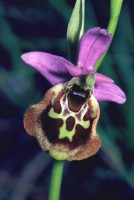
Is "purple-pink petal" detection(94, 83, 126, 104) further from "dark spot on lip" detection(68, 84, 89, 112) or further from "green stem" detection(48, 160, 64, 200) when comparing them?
"green stem" detection(48, 160, 64, 200)

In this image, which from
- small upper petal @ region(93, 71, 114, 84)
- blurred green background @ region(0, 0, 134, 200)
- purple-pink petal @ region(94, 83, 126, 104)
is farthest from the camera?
blurred green background @ region(0, 0, 134, 200)

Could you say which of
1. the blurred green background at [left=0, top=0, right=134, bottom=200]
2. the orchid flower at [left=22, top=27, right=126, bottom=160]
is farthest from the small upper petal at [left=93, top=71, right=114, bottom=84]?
the blurred green background at [left=0, top=0, right=134, bottom=200]

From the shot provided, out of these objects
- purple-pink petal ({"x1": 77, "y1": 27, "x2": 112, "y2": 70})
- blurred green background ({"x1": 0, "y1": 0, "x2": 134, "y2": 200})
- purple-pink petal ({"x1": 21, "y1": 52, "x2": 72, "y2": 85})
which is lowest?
blurred green background ({"x1": 0, "y1": 0, "x2": 134, "y2": 200})

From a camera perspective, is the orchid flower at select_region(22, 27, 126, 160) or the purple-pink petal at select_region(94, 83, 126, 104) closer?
the orchid flower at select_region(22, 27, 126, 160)

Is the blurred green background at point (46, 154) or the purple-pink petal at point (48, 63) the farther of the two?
the blurred green background at point (46, 154)

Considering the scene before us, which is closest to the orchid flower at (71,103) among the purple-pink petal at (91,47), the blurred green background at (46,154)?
the purple-pink petal at (91,47)

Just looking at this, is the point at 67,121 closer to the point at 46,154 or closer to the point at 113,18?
the point at 113,18

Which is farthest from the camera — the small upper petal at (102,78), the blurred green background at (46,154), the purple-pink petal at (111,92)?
the blurred green background at (46,154)

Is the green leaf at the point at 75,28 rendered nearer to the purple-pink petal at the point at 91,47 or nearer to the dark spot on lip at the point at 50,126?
the purple-pink petal at the point at 91,47
